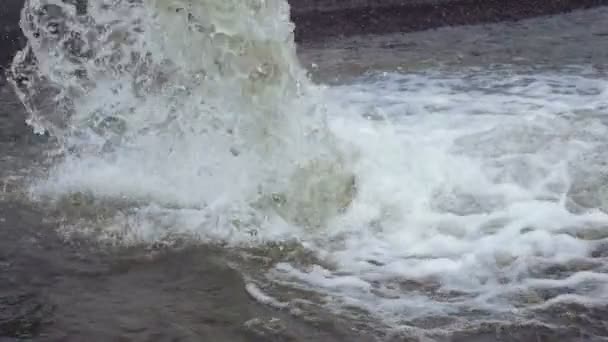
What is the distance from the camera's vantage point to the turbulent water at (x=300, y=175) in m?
3.99

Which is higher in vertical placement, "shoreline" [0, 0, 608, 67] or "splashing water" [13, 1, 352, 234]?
"shoreline" [0, 0, 608, 67]

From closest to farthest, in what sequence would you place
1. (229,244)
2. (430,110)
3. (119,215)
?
(229,244) → (119,215) → (430,110)

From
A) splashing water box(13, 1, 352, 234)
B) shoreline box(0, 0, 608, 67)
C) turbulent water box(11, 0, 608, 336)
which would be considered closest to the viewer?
turbulent water box(11, 0, 608, 336)

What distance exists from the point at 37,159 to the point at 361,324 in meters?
3.83

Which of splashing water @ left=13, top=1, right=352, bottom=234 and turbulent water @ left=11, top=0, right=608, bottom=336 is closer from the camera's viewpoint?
turbulent water @ left=11, top=0, right=608, bottom=336

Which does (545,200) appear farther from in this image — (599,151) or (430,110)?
(430,110)

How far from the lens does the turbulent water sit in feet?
13.1

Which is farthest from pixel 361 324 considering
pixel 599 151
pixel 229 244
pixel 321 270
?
pixel 599 151

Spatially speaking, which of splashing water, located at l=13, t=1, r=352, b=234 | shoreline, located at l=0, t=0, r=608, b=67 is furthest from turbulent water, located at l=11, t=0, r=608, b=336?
shoreline, located at l=0, t=0, r=608, b=67

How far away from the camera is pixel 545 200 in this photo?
5.11m

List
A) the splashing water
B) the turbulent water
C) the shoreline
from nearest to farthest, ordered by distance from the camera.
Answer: the turbulent water, the splashing water, the shoreline

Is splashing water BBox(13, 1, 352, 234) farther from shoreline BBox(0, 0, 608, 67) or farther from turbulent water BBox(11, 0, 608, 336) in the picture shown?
shoreline BBox(0, 0, 608, 67)

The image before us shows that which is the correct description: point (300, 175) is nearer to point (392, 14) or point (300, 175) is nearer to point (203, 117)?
point (203, 117)

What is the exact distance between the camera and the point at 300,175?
5062 mm
